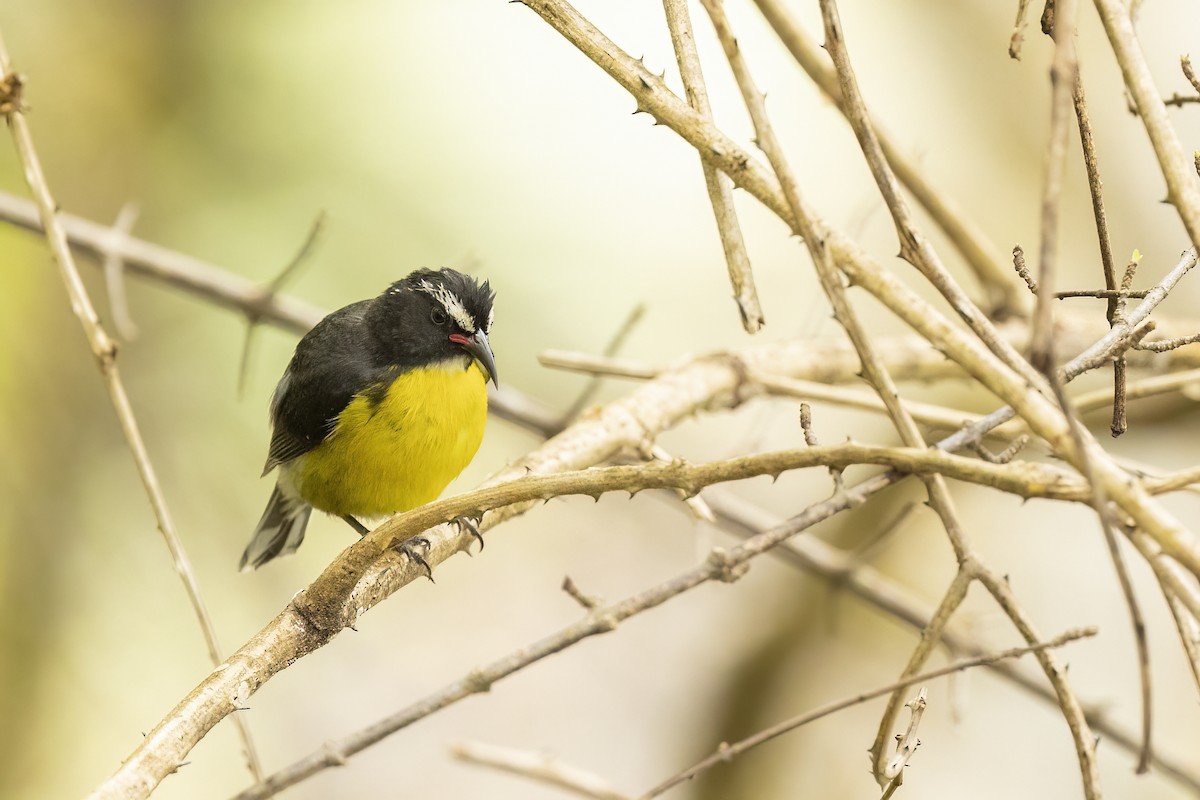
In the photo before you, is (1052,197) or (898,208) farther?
(898,208)

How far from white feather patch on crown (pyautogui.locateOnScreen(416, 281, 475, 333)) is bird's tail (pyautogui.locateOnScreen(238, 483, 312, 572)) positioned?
1.14 metres

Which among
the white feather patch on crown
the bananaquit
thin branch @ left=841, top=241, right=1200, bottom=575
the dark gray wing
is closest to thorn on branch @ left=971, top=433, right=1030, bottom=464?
thin branch @ left=841, top=241, right=1200, bottom=575

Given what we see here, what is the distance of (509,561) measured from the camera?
749cm

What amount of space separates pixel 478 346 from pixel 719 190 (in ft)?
7.02

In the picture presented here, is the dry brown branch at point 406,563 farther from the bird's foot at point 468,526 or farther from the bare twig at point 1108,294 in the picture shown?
the bare twig at point 1108,294

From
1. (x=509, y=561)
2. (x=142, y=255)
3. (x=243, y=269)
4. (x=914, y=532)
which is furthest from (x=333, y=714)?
(x=914, y=532)

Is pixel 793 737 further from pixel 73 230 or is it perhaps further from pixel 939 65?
pixel 73 230

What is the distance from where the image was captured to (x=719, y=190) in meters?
2.33

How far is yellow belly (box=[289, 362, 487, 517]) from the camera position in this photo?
13.7ft

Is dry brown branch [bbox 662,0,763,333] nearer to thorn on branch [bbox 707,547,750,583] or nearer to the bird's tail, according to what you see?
thorn on branch [bbox 707,547,750,583]

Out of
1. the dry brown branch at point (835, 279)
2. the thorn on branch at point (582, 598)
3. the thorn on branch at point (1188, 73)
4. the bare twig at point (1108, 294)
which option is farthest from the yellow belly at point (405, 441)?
the thorn on branch at point (1188, 73)

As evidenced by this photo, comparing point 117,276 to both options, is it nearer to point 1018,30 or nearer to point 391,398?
point 391,398

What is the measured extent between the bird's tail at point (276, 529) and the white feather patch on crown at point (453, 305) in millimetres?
1136

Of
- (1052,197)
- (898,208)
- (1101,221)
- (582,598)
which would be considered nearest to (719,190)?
(898,208)
